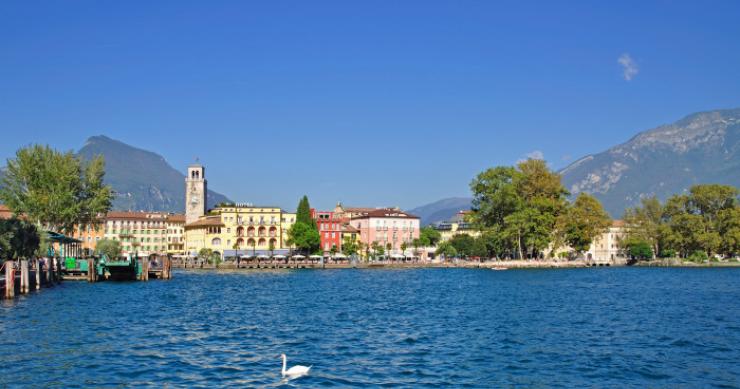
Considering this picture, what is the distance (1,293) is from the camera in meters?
44.1

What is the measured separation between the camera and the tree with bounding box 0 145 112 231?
65812 mm

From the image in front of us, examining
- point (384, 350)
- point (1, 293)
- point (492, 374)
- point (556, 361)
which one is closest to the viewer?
point (492, 374)

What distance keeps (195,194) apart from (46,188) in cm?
7107

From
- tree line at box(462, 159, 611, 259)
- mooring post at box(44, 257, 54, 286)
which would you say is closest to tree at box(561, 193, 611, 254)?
tree line at box(462, 159, 611, 259)

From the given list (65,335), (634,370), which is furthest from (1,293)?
(634,370)

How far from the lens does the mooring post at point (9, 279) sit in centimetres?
4222

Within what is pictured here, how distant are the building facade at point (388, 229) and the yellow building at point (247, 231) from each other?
16.3 m

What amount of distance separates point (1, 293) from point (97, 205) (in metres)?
25.6

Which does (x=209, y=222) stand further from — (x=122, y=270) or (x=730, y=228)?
(x=730, y=228)

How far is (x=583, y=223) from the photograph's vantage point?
355ft

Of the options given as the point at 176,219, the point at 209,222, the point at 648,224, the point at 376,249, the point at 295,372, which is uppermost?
the point at 176,219

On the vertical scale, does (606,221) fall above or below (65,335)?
above

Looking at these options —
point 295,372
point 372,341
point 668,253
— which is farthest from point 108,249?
point 668,253

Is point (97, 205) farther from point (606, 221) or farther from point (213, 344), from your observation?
point (606, 221)
